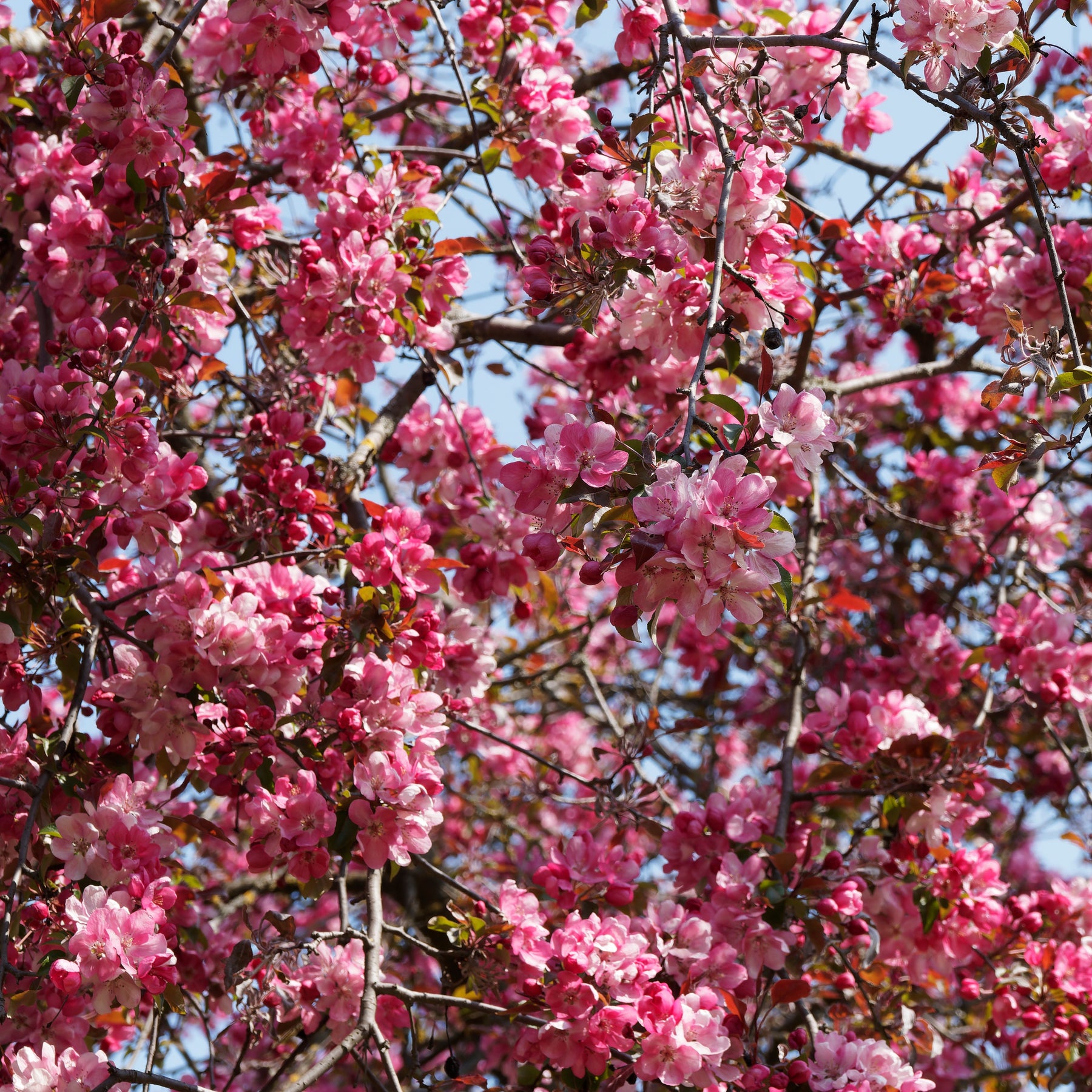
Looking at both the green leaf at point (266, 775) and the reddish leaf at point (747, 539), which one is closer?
the reddish leaf at point (747, 539)

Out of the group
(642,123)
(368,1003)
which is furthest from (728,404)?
(368,1003)

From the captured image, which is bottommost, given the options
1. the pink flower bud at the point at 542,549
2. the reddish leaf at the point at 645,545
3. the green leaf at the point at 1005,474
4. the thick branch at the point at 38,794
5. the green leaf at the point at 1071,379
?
the thick branch at the point at 38,794

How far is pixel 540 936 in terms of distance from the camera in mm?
1995

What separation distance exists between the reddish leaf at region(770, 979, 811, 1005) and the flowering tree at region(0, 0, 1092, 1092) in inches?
0.9

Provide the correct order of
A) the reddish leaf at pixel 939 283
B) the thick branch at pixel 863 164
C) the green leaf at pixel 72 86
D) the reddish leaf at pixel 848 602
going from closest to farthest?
1. the green leaf at pixel 72 86
2. the reddish leaf at pixel 848 602
3. the reddish leaf at pixel 939 283
4. the thick branch at pixel 863 164

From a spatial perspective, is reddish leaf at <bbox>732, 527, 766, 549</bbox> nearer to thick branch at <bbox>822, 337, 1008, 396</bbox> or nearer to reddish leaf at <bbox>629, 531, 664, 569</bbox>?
reddish leaf at <bbox>629, 531, 664, 569</bbox>

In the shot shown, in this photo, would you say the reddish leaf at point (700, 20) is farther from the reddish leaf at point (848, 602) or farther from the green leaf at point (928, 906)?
the green leaf at point (928, 906)

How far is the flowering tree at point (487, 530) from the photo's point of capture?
5.52ft

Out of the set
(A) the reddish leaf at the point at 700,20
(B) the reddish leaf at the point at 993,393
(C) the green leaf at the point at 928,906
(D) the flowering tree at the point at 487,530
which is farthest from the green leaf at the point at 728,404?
(C) the green leaf at the point at 928,906

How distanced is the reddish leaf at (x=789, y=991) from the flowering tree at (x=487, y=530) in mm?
23

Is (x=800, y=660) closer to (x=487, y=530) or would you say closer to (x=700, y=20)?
(x=487, y=530)

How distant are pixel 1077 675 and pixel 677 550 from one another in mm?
1979

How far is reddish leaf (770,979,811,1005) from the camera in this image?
1.98m

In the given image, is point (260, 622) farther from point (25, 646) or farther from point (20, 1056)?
point (20, 1056)
